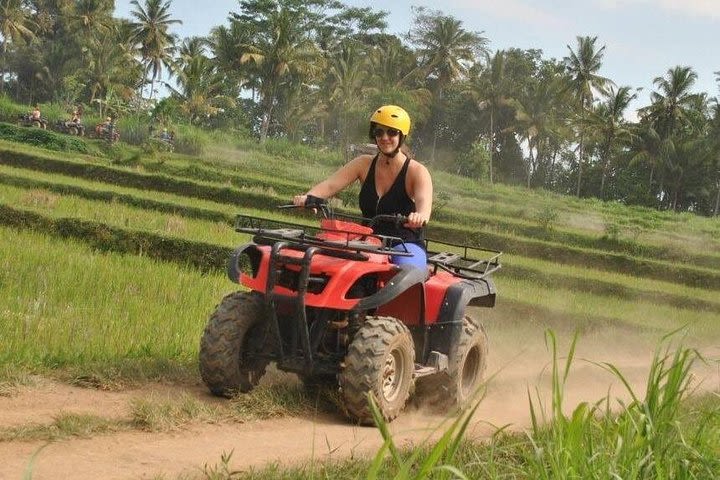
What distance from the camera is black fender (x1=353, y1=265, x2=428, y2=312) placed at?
18.7 ft

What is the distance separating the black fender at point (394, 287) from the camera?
5.70 meters

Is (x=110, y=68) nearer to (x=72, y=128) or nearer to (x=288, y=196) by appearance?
(x=72, y=128)

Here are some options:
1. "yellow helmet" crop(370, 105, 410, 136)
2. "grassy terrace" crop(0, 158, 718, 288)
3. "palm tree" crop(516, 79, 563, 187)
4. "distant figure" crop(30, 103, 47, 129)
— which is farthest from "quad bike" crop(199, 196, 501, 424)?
"palm tree" crop(516, 79, 563, 187)

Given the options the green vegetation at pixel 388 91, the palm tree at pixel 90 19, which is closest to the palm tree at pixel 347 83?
the green vegetation at pixel 388 91

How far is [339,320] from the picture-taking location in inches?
235

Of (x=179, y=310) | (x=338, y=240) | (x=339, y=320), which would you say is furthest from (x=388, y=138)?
(x=179, y=310)

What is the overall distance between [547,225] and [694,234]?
817cm

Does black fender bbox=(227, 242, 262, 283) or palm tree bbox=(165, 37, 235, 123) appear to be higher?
palm tree bbox=(165, 37, 235, 123)

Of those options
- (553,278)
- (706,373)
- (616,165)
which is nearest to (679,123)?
(616,165)

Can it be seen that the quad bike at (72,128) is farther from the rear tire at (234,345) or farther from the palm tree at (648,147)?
the rear tire at (234,345)

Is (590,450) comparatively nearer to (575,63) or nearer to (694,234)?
(694,234)

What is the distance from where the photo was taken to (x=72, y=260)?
36.9 feet

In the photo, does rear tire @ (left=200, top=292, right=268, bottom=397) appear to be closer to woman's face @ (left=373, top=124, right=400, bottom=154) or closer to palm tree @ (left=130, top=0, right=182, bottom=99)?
woman's face @ (left=373, top=124, right=400, bottom=154)

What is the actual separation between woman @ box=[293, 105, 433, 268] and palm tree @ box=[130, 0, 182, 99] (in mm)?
46901
